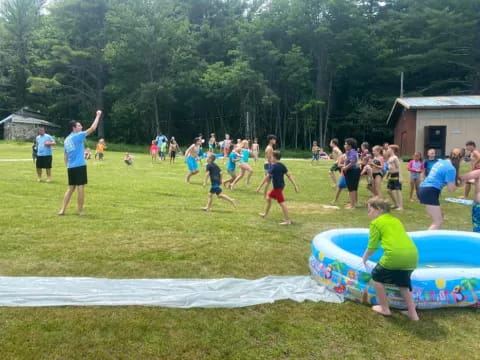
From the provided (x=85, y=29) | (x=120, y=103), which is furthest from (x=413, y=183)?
(x=85, y=29)

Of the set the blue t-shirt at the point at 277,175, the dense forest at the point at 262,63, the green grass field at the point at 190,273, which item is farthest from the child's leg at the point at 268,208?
the dense forest at the point at 262,63

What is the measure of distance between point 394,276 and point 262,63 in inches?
1381

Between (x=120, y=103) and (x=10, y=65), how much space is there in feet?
55.4

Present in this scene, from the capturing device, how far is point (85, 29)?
138ft

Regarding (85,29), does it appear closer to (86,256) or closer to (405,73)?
(405,73)

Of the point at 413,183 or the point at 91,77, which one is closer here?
the point at 413,183

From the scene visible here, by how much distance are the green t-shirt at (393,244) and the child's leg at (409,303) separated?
0.28 metres

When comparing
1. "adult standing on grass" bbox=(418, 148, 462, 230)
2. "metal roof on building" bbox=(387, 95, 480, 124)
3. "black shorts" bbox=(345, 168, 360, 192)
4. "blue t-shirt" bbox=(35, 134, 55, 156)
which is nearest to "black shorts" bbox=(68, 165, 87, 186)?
"blue t-shirt" bbox=(35, 134, 55, 156)

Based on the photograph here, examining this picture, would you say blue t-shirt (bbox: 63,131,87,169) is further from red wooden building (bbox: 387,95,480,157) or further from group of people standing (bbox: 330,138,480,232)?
red wooden building (bbox: 387,95,480,157)

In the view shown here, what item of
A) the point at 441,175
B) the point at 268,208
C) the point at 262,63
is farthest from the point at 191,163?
the point at 262,63

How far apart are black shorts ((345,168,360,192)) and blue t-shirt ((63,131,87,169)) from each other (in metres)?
6.07

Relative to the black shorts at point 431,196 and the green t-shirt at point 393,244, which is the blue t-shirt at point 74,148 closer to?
the green t-shirt at point 393,244

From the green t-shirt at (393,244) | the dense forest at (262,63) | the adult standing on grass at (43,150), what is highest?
the dense forest at (262,63)

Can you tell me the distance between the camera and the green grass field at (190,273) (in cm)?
364
